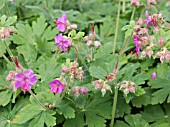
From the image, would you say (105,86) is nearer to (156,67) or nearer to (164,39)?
(164,39)

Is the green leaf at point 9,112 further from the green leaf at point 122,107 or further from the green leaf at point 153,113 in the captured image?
the green leaf at point 153,113

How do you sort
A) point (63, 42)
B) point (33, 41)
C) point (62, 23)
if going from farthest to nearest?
1. point (33, 41)
2. point (62, 23)
3. point (63, 42)

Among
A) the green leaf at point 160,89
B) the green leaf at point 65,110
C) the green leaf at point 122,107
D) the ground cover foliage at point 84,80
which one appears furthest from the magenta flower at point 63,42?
the green leaf at point 160,89

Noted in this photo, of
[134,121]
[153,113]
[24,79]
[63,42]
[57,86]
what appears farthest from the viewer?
[153,113]

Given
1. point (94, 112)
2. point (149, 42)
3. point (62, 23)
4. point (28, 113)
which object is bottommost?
point (94, 112)

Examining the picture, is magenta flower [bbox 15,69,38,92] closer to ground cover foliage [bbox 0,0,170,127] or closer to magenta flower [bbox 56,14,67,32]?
ground cover foliage [bbox 0,0,170,127]

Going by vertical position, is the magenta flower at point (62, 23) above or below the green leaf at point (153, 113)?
above

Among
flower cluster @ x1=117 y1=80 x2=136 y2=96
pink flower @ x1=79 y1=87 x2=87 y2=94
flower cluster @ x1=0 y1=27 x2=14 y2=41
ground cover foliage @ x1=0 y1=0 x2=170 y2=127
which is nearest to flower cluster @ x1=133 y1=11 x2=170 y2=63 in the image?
ground cover foliage @ x1=0 y1=0 x2=170 y2=127

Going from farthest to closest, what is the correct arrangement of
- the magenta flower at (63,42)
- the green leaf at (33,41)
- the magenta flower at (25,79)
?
the green leaf at (33,41) < the magenta flower at (63,42) < the magenta flower at (25,79)

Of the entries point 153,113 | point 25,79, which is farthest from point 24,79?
point 153,113

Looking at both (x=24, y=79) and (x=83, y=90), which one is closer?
(x=24, y=79)

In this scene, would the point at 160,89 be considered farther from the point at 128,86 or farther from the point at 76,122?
the point at 76,122

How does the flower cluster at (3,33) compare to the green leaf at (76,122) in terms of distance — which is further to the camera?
the green leaf at (76,122)
